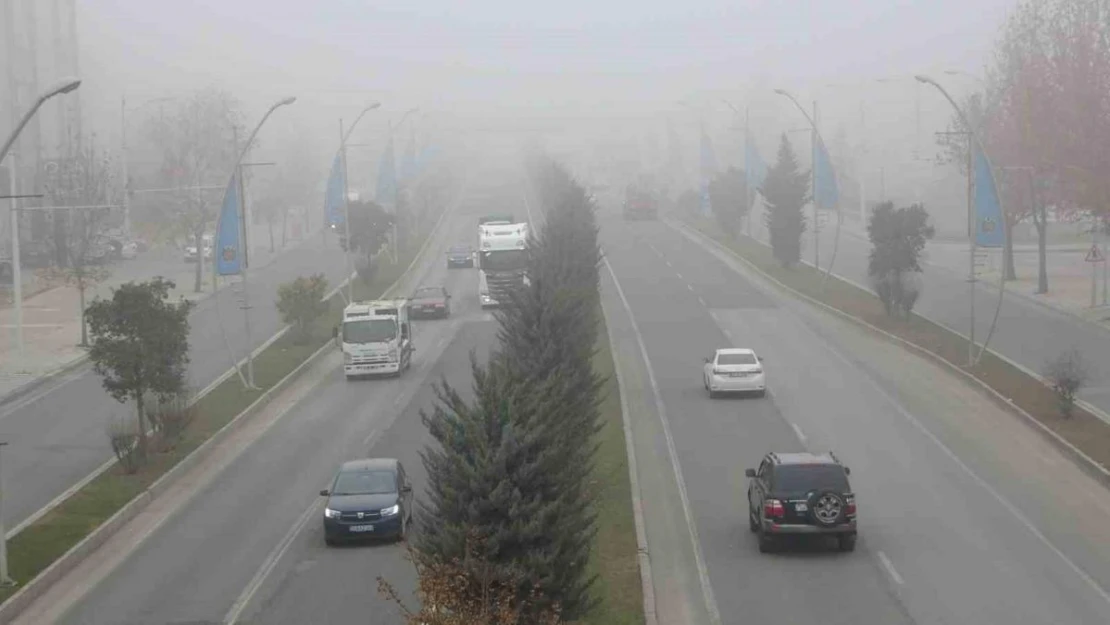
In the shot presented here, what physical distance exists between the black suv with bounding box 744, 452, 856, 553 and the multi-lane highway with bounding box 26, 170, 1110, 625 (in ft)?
1.50

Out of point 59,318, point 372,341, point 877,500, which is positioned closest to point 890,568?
point 877,500

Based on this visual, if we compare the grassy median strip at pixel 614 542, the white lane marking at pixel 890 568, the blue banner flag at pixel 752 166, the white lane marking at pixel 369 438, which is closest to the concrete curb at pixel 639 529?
the grassy median strip at pixel 614 542

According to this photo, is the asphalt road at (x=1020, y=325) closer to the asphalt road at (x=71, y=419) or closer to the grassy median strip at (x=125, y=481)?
the grassy median strip at (x=125, y=481)

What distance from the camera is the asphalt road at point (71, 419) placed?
32844 millimetres

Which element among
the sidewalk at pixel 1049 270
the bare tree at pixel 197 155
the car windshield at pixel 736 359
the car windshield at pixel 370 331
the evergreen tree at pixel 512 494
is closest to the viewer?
the evergreen tree at pixel 512 494

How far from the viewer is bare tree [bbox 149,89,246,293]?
7688 cm

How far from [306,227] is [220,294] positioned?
42.7 m

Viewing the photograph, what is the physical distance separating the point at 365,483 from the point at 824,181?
43844 mm

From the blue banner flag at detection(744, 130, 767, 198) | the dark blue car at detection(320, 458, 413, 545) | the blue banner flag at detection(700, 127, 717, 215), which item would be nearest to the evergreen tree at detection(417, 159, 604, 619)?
the dark blue car at detection(320, 458, 413, 545)

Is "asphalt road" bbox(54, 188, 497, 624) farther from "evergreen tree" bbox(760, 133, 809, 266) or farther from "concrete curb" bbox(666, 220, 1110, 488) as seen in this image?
"evergreen tree" bbox(760, 133, 809, 266)

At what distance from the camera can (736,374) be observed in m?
39.6

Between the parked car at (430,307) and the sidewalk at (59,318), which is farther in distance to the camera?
the parked car at (430,307)

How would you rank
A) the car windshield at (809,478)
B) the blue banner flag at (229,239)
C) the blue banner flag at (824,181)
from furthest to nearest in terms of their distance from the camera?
the blue banner flag at (824,181), the blue banner flag at (229,239), the car windshield at (809,478)

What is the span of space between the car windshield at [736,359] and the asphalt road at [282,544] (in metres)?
8.07
